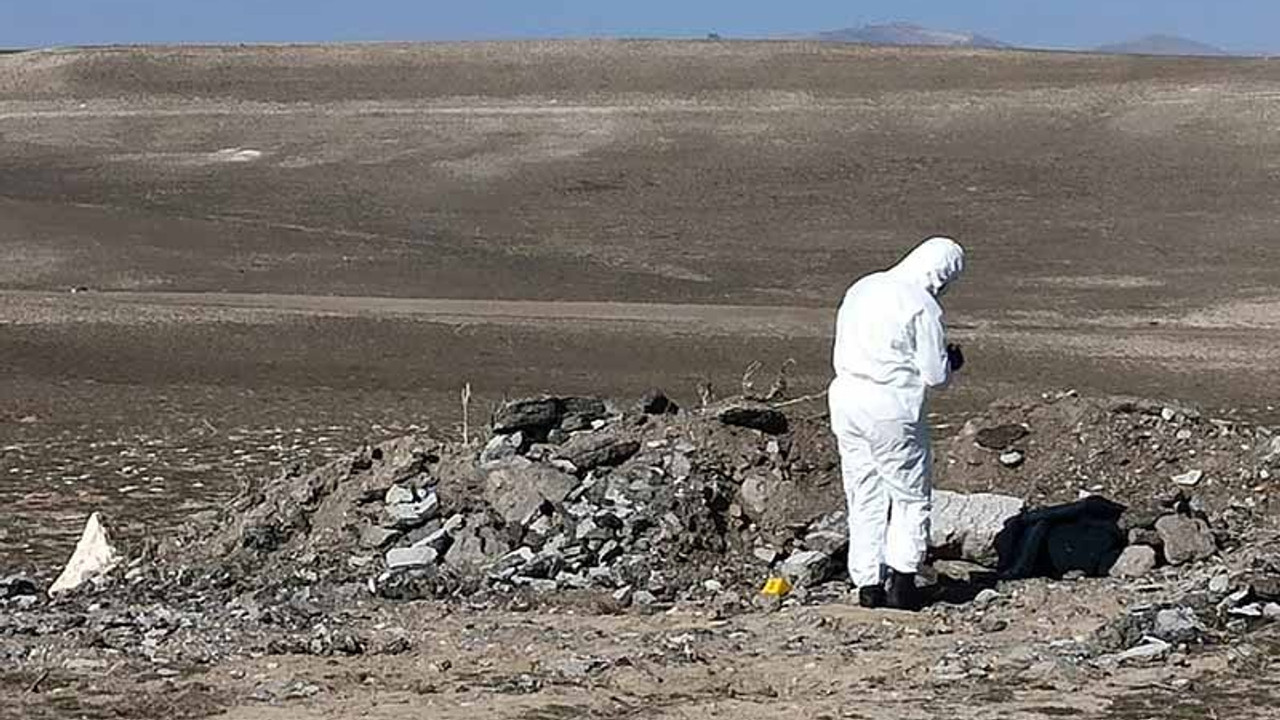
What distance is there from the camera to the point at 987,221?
37188 mm

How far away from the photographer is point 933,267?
9.80 m

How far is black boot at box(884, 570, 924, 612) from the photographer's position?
983 cm

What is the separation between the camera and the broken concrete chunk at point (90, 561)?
11554 mm

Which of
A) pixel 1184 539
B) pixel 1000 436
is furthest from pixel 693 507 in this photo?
pixel 1184 539

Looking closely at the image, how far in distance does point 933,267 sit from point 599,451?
2441mm

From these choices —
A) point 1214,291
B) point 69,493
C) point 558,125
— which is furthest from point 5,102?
point 69,493

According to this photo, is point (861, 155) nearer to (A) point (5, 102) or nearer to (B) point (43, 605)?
(A) point (5, 102)

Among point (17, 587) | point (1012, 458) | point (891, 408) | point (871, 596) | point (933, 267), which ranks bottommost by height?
point (17, 587)

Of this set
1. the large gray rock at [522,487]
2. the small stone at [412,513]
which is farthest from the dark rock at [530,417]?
the small stone at [412,513]

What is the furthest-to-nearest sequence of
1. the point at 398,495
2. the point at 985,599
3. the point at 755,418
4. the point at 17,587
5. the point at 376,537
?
1. the point at 755,418
2. the point at 398,495
3. the point at 17,587
4. the point at 376,537
5. the point at 985,599

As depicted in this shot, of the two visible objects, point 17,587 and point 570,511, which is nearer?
point 570,511

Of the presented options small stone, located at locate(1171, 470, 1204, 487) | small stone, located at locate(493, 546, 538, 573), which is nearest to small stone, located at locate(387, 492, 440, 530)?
small stone, located at locate(493, 546, 538, 573)

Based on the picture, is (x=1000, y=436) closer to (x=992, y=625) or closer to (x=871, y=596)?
(x=871, y=596)

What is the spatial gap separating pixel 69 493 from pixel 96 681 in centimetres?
680
